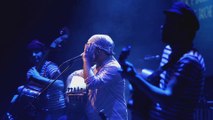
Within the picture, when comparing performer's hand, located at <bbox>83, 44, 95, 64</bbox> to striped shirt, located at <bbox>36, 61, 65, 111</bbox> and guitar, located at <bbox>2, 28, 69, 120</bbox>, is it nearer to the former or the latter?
guitar, located at <bbox>2, 28, 69, 120</bbox>

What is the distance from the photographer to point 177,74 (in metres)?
2.72

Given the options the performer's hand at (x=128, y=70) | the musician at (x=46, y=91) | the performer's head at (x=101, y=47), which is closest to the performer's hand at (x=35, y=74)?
the musician at (x=46, y=91)

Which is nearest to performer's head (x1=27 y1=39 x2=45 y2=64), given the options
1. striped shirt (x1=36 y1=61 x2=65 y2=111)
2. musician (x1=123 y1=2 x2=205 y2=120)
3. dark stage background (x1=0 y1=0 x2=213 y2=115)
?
Answer: striped shirt (x1=36 y1=61 x2=65 y2=111)

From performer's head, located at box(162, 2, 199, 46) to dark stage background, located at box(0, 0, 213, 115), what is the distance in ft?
16.3

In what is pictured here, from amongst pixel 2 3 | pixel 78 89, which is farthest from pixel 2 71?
pixel 78 89

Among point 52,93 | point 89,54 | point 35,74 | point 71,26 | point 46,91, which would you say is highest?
point 71,26

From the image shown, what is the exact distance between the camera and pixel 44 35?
8.63 metres

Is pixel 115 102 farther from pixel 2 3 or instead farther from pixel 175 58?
pixel 2 3

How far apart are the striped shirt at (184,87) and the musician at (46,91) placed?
3462 millimetres

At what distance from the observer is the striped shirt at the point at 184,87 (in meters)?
2.72

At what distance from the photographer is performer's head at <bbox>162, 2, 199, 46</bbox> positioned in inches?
112

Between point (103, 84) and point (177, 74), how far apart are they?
Answer: 2041 mm

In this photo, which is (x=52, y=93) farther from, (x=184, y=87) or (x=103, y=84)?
(x=184, y=87)

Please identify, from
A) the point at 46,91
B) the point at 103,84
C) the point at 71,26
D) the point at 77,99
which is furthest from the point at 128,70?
the point at 71,26
